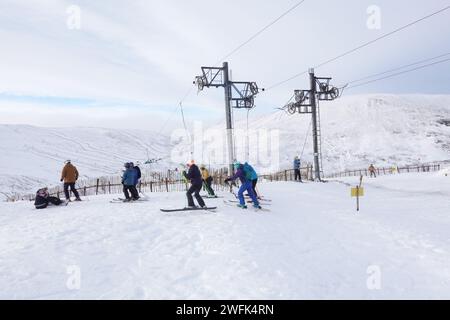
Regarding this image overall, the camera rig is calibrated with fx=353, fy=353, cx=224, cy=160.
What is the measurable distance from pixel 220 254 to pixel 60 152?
54.7 m

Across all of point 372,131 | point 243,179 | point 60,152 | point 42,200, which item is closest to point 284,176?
point 243,179

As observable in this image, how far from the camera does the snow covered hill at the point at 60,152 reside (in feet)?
125

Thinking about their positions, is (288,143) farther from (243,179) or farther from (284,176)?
(243,179)

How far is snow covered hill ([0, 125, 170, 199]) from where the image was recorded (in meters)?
38.2

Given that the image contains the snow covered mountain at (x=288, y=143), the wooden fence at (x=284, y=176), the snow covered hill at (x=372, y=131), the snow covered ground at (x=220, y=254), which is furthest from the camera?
the snow covered hill at (x=372, y=131)

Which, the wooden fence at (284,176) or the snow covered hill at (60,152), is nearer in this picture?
the wooden fence at (284,176)

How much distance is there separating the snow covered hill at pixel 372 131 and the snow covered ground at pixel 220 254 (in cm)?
4693

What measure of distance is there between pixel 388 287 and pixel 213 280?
344 centimetres

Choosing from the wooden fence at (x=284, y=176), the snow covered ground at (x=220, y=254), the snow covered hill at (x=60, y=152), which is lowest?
the snow covered ground at (x=220, y=254)

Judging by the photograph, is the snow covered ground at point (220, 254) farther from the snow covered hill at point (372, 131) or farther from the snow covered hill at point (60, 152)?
the snow covered hill at point (372, 131)

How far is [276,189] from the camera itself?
22.6 m

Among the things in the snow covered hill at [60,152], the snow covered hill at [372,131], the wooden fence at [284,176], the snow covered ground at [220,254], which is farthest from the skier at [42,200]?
the snow covered hill at [372,131]

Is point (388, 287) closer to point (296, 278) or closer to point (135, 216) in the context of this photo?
point (296, 278)

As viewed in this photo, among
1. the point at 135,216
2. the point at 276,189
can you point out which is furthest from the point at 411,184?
the point at 135,216
